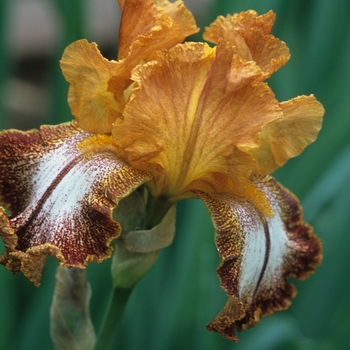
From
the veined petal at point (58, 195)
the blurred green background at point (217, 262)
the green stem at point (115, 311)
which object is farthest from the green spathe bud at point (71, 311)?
the blurred green background at point (217, 262)

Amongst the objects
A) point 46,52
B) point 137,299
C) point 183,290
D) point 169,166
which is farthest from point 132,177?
point 46,52

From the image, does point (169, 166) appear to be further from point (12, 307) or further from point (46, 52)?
point (46, 52)

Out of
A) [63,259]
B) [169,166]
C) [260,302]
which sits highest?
[169,166]

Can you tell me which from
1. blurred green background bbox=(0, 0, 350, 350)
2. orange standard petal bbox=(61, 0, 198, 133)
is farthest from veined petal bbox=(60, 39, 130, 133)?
blurred green background bbox=(0, 0, 350, 350)

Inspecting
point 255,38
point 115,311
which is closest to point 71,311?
point 115,311

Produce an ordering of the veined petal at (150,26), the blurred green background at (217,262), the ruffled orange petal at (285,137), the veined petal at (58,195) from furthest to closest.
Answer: the blurred green background at (217,262) < the ruffled orange petal at (285,137) < the veined petal at (150,26) < the veined petal at (58,195)

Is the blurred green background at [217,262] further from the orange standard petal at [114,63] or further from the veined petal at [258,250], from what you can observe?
the orange standard petal at [114,63]
